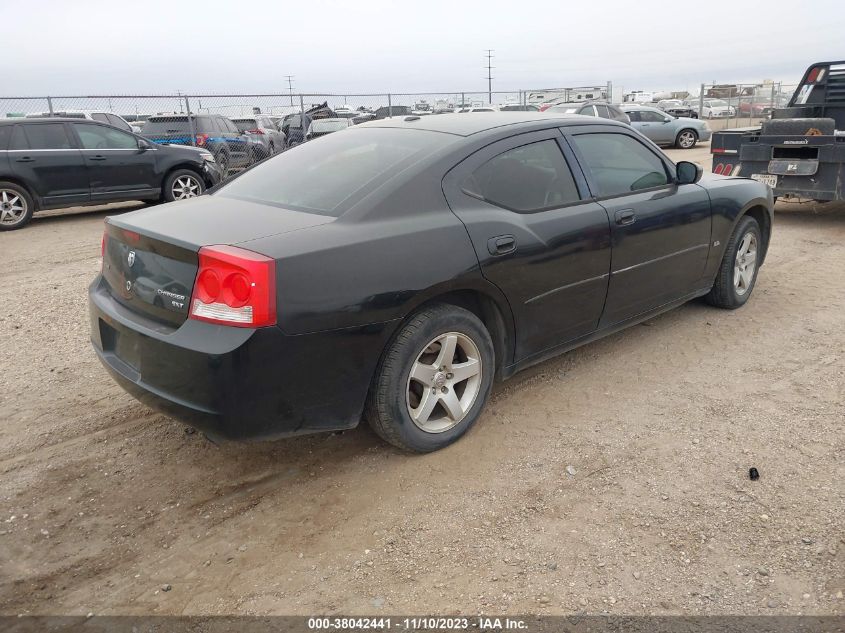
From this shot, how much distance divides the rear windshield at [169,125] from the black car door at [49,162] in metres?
4.47

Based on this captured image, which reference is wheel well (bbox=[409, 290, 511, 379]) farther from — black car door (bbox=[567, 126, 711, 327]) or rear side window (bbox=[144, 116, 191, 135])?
rear side window (bbox=[144, 116, 191, 135])

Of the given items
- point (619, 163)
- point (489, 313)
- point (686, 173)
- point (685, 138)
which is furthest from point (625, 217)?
point (685, 138)

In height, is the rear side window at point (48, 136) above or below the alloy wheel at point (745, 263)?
above

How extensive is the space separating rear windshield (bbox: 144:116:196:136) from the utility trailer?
1092 cm

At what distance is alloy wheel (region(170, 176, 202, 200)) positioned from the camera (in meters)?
11.6

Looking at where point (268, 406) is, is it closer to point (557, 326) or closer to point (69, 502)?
point (69, 502)

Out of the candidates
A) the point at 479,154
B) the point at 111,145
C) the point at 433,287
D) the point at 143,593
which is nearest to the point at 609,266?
the point at 479,154

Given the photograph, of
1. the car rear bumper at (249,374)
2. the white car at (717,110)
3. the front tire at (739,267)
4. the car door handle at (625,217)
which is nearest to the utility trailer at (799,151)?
the front tire at (739,267)

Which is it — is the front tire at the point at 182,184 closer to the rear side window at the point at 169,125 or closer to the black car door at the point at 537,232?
the rear side window at the point at 169,125

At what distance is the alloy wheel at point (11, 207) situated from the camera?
10078 mm

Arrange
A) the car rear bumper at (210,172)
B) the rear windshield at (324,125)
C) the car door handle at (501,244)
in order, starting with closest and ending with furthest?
the car door handle at (501,244), the car rear bumper at (210,172), the rear windshield at (324,125)

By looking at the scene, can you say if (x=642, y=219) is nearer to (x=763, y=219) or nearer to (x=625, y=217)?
(x=625, y=217)

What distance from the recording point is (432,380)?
10.6 ft

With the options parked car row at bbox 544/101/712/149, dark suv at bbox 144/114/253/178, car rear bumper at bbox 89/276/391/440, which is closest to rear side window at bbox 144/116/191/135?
dark suv at bbox 144/114/253/178
